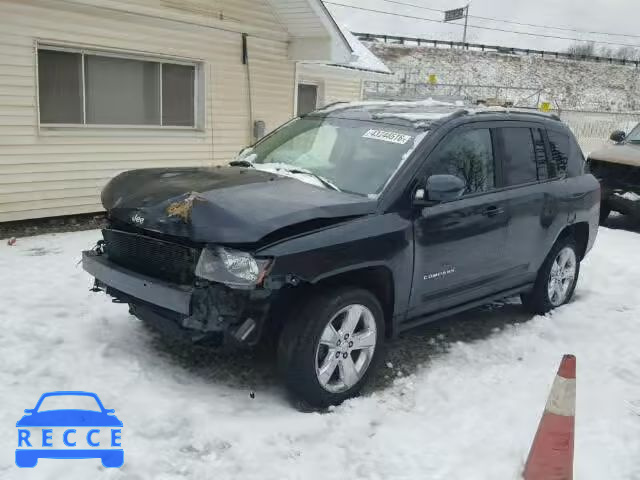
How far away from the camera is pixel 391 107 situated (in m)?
5.11

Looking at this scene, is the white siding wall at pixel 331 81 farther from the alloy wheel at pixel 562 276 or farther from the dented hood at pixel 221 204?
the dented hood at pixel 221 204

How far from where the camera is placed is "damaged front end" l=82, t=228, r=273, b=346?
3.46 metres

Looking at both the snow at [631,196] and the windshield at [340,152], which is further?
the snow at [631,196]

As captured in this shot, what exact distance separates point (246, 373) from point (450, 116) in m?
2.36

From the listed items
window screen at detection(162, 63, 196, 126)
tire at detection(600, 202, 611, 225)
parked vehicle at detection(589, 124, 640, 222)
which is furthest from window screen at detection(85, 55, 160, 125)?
tire at detection(600, 202, 611, 225)

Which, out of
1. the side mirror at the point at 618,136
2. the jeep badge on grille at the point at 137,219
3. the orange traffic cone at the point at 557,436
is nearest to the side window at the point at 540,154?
the orange traffic cone at the point at 557,436

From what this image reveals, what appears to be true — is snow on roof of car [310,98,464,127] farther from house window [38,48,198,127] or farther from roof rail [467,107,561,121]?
house window [38,48,198,127]

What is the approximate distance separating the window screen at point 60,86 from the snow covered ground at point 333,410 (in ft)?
11.4

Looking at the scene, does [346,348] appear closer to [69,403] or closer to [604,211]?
[69,403]

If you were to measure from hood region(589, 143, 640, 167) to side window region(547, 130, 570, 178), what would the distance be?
16.7 feet

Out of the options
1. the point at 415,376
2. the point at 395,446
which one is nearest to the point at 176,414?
the point at 395,446

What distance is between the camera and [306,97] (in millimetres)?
13352

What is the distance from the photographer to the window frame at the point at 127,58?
26.9 feet

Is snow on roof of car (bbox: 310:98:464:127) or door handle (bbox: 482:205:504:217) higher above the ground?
snow on roof of car (bbox: 310:98:464:127)
